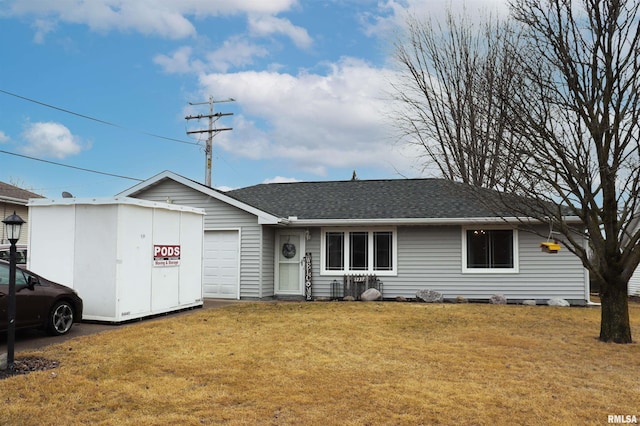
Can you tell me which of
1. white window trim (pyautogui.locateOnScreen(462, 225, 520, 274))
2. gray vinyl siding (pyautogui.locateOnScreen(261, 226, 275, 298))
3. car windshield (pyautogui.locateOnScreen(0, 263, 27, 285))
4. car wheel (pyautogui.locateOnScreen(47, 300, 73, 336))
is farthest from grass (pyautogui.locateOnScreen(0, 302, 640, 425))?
gray vinyl siding (pyautogui.locateOnScreen(261, 226, 275, 298))

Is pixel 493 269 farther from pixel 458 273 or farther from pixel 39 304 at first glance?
pixel 39 304

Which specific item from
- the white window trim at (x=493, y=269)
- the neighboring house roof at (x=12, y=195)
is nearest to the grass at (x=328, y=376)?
the white window trim at (x=493, y=269)

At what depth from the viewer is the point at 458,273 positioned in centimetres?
1457

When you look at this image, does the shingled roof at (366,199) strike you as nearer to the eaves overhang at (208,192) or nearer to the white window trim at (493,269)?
the eaves overhang at (208,192)

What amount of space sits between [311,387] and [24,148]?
2124 cm

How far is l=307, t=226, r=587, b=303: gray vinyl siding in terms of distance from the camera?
555 inches

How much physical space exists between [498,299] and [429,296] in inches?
76.8

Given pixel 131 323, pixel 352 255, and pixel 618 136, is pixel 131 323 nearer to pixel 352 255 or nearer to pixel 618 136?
pixel 352 255

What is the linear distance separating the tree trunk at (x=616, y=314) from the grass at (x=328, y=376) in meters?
0.29

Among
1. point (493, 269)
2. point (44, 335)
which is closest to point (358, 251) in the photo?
point (493, 269)

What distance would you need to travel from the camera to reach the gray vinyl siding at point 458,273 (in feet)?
46.2

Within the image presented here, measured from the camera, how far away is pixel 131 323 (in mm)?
9820

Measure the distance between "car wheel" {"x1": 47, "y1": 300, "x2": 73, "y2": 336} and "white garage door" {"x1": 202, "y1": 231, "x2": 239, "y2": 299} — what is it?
6.31m

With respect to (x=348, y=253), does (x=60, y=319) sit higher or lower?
lower
